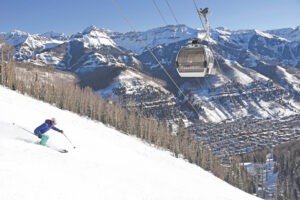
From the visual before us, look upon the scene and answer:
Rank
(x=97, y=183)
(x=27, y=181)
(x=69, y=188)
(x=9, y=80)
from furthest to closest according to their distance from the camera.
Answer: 1. (x=9, y=80)
2. (x=97, y=183)
3. (x=69, y=188)
4. (x=27, y=181)

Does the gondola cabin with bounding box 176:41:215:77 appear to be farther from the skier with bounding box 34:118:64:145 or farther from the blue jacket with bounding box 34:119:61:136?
the blue jacket with bounding box 34:119:61:136

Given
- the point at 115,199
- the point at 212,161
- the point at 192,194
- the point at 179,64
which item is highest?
the point at 179,64

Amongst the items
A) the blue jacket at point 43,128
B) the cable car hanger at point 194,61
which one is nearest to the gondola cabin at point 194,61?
the cable car hanger at point 194,61

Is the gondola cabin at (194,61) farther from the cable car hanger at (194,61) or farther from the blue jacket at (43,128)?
the blue jacket at (43,128)

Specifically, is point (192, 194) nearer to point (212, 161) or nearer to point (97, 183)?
point (97, 183)

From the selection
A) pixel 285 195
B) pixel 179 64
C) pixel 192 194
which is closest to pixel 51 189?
pixel 179 64

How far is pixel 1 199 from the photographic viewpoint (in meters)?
19.9

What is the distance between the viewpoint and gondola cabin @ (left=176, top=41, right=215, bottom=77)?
2819 centimetres

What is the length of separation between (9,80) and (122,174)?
3591 inches

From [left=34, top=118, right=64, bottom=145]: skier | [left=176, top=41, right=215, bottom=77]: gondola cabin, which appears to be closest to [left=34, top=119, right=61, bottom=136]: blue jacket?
[left=34, top=118, right=64, bottom=145]: skier

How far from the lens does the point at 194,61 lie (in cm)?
2844

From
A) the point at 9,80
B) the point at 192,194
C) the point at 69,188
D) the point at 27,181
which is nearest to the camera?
the point at 27,181

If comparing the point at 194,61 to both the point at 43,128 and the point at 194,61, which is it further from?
the point at 43,128

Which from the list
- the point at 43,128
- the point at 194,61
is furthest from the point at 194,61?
the point at 43,128
